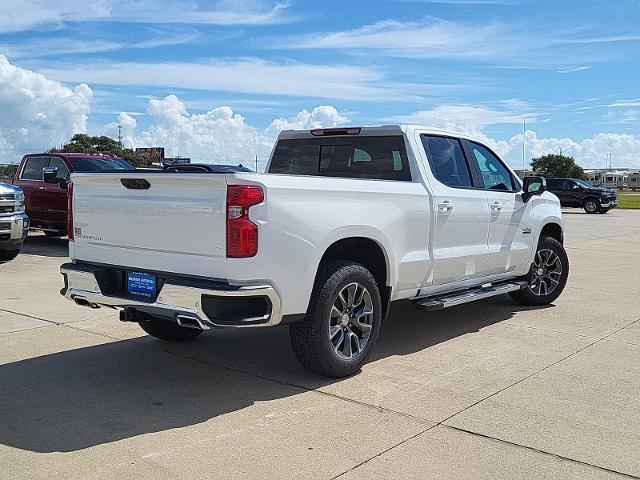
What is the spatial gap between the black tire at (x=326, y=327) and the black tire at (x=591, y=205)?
102 feet

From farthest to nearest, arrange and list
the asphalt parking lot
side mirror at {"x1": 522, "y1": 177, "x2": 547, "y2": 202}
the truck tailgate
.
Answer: side mirror at {"x1": 522, "y1": 177, "x2": 547, "y2": 202}, the truck tailgate, the asphalt parking lot

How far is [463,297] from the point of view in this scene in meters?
6.43

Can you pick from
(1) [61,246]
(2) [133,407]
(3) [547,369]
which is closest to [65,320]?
(2) [133,407]

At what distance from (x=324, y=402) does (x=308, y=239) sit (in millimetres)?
1118

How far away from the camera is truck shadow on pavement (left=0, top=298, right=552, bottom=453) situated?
4.35 metres

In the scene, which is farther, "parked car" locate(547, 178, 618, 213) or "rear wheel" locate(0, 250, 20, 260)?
"parked car" locate(547, 178, 618, 213)

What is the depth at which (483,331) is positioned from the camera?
696cm

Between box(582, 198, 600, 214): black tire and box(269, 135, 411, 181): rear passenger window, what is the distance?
29.9 metres

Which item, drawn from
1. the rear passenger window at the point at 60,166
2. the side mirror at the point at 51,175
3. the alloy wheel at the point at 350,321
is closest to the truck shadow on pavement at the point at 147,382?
the alloy wheel at the point at 350,321

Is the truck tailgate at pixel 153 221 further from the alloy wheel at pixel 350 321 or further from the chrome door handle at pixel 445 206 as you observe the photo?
the chrome door handle at pixel 445 206

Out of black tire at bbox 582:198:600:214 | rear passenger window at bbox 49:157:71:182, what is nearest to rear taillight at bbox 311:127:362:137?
rear passenger window at bbox 49:157:71:182

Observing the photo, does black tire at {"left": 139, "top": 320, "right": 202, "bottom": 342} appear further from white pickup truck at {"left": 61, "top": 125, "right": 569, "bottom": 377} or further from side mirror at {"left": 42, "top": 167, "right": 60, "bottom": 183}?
side mirror at {"left": 42, "top": 167, "right": 60, "bottom": 183}

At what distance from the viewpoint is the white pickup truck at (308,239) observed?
4566 millimetres

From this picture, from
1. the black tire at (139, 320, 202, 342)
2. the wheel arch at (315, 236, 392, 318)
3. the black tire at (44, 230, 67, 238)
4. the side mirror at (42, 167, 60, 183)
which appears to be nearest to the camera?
the wheel arch at (315, 236, 392, 318)
